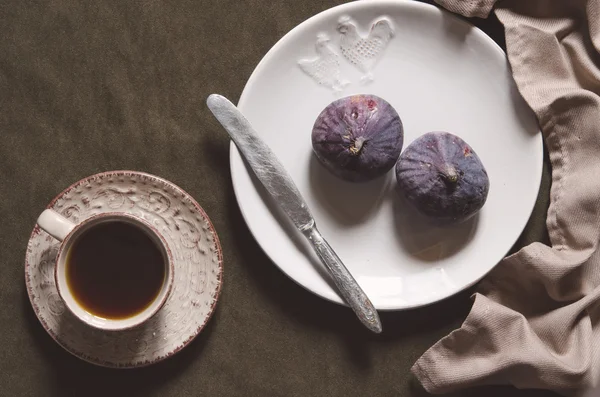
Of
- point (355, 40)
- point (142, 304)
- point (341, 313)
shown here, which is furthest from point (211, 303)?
point (355, 40)

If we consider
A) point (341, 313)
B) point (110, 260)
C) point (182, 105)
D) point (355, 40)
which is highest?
point (355, 40)

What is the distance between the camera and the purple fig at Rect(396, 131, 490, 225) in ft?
3.05

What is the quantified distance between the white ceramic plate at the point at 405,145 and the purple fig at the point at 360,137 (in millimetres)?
67

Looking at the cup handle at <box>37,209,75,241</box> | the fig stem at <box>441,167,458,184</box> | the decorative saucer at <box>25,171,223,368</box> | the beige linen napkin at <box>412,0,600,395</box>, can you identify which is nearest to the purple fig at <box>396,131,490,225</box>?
the fig stem at <box>441,167,458,184</box>

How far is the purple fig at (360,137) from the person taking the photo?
0.93 metres

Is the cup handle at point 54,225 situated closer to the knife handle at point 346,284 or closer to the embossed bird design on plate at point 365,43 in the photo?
the knife handle at point 346,284

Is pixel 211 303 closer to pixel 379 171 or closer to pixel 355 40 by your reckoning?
pixel 379 171

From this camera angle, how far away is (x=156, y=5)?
41.5 inches

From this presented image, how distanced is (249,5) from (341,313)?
0.49 m

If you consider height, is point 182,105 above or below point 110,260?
above

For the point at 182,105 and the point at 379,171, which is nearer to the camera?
the point at 379,171

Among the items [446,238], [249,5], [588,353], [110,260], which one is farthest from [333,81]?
[588,353]

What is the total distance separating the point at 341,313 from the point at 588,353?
363mm

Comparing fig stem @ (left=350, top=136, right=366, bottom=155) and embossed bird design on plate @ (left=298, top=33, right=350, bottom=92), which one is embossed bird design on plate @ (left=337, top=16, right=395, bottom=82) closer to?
embossed bird design on plate @ (left=298, top=33, right=350, bottom=92)
